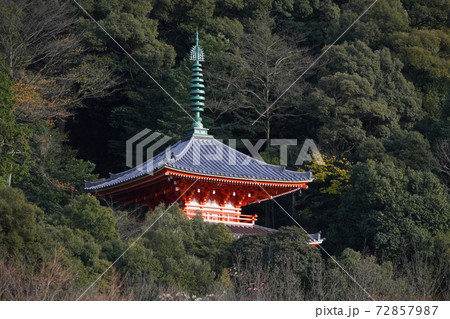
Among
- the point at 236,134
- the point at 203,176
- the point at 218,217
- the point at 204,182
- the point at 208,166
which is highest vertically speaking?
the point at 236,134

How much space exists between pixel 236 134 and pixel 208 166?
1310cm

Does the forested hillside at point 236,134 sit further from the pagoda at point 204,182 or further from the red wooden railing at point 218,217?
the red wooden railing at point 218,217

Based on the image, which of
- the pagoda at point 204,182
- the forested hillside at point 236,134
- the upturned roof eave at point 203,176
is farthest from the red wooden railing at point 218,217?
the forested hillside at point 236,134

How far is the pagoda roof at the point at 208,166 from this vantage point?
22500 millimetres

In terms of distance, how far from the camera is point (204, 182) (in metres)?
22.8

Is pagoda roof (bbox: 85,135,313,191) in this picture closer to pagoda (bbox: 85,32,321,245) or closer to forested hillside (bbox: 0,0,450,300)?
pagoda (bbox: 85,32,321,245)

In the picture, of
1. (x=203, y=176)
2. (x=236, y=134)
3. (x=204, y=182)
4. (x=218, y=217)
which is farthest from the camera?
(x=236, y=134)

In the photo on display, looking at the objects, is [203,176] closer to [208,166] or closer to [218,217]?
[208,166]

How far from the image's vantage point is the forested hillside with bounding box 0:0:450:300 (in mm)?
18203

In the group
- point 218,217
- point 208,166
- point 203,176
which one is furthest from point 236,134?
point 203,176

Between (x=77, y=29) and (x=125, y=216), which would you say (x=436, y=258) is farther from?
(x=77, y=29)

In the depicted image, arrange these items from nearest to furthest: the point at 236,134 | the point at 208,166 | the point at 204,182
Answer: the point at 204,182
the point at 208,166
the point at 236,134

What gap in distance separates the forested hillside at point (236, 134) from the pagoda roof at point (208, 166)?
1.08 m

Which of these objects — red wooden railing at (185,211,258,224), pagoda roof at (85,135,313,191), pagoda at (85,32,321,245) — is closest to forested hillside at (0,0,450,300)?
pagoda at (85,32,321,245)
